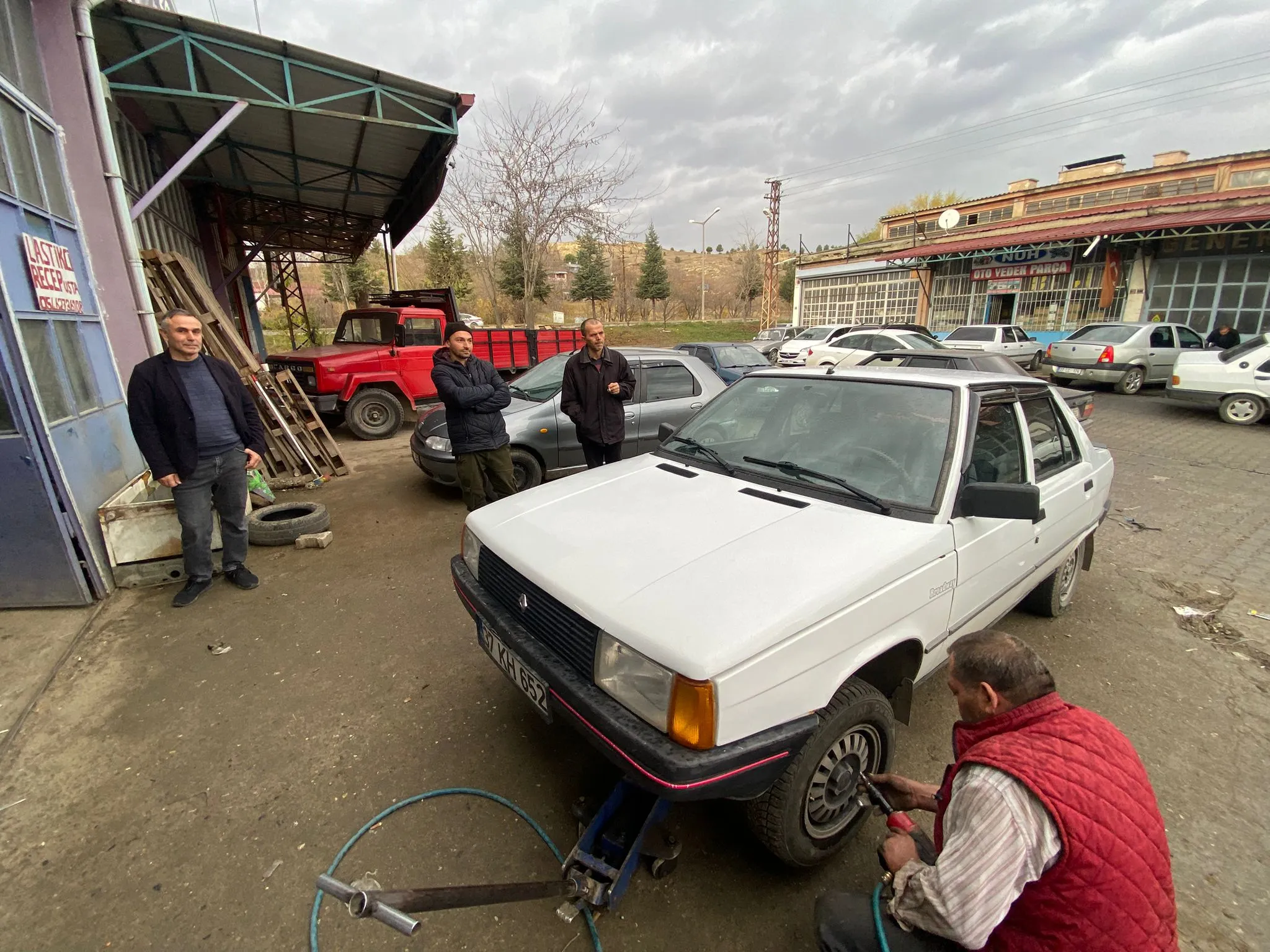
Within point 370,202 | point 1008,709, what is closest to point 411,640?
point 1008,709

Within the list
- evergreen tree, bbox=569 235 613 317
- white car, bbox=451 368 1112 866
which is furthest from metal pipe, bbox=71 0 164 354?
evergreen tree, bbox=569 235 613 317

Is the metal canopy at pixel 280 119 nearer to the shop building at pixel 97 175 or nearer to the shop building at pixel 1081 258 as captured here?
the shop building at pixel 97 175

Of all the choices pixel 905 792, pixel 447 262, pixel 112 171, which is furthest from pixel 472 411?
pixel 447 262

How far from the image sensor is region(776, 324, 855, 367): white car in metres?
15.8

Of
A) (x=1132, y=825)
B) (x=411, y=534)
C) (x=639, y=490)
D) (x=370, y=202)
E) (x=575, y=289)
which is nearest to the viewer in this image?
(x=1132, y=825)

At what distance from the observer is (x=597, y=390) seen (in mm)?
4762

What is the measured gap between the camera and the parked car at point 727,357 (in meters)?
10.6

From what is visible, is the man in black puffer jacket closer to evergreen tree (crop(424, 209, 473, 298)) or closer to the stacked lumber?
the stacked lumber

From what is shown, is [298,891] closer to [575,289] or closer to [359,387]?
[359,387]

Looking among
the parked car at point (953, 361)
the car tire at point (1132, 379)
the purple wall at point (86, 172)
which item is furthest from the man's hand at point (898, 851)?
the car tire at point (1132, 379)

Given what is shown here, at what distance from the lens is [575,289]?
1513 inches

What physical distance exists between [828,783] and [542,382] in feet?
16.4

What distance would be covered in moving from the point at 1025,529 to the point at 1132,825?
1.80m

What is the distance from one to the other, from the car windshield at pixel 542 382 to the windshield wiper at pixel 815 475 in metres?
3.47
